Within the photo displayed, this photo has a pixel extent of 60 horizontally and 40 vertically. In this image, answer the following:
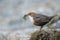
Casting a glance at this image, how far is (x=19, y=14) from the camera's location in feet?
5.00

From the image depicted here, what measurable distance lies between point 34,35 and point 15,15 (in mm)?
250

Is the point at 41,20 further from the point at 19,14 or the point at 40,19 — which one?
the point at 19,14

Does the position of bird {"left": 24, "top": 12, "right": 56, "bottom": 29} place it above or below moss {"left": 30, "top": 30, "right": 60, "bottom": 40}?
above

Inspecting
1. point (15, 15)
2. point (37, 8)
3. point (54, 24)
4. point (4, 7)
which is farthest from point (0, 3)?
point (54, 24)

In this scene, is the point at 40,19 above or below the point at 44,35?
above

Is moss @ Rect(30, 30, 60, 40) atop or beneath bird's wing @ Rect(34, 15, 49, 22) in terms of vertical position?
beneath

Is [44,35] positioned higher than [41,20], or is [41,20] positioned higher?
[41,20]

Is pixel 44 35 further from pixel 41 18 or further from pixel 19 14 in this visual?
pixel 19 14

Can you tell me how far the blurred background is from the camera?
1.45 metres

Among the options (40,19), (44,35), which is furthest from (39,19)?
(44,35)

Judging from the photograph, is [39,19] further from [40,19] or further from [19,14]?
[19,14]

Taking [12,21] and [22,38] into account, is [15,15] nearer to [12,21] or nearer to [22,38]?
[12,21]

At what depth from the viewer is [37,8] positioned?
5.01 ft

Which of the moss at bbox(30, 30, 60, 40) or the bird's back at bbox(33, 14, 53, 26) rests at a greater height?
the bird's back at bbox(33, 14, 53, 26)
